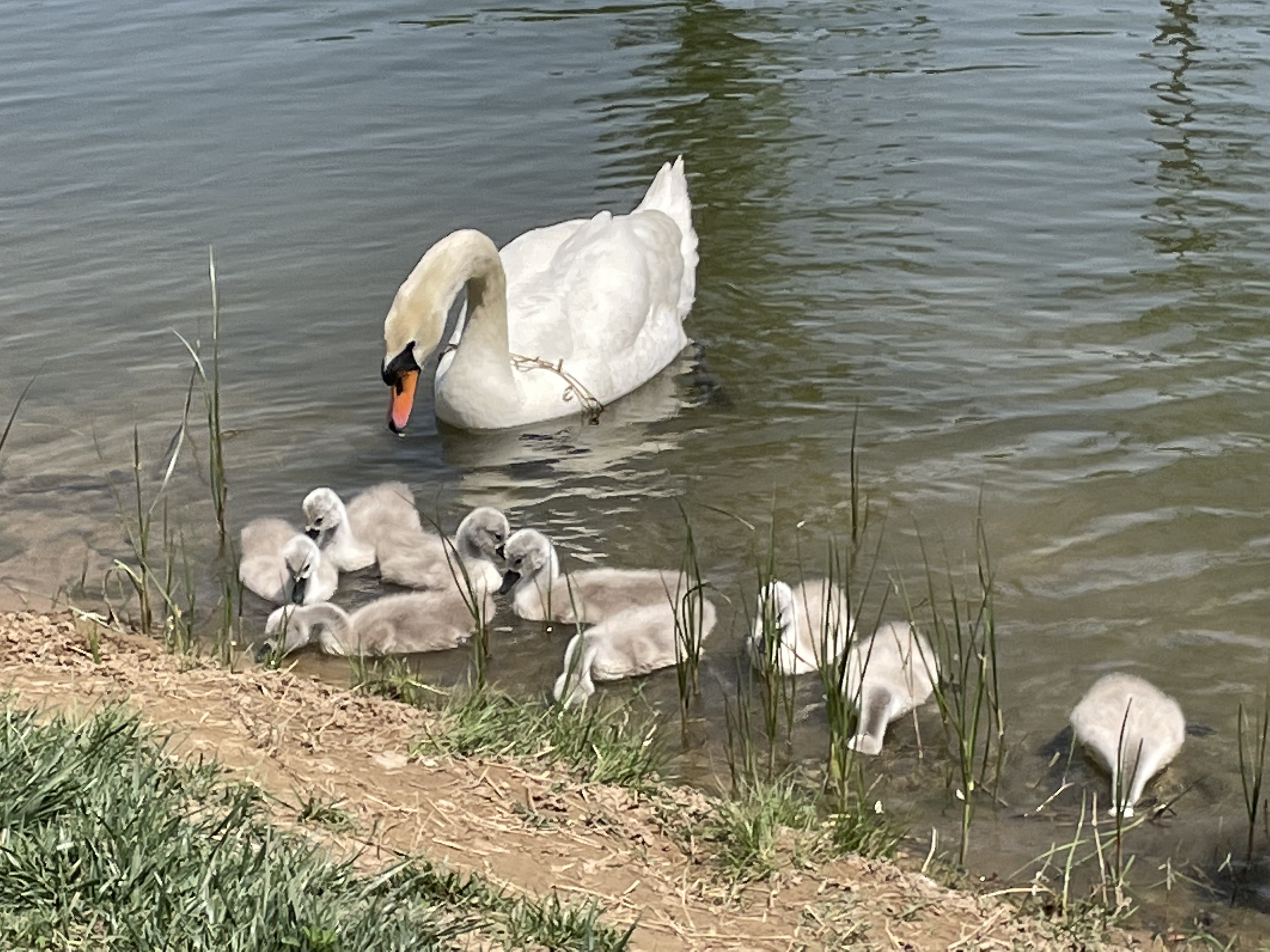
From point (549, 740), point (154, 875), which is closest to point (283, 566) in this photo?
point (549, 740)

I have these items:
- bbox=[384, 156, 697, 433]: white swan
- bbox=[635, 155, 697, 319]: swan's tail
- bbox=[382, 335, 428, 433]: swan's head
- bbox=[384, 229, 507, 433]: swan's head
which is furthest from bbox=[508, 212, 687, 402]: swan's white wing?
bbox=[382, 335, 428, 433]: swan's head

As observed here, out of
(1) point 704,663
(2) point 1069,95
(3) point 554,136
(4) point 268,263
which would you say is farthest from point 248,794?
(2) point 1069,95

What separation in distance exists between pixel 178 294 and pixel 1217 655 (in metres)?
6.68

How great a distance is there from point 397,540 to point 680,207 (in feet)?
12.6

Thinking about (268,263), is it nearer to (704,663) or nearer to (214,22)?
(704,663)

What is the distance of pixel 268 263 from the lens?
422 inches

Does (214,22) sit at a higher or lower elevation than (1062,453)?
higher

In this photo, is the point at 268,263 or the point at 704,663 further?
the point at 268,263

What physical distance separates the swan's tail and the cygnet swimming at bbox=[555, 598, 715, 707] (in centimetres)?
388

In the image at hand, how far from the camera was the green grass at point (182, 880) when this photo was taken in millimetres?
3498

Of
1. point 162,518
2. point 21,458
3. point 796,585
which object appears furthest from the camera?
point 21,458

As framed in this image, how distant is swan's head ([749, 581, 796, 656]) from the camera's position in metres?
5.08

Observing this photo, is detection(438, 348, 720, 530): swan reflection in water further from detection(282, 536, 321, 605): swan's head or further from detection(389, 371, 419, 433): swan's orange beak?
detection(282, 536, 321, 605): swan's head

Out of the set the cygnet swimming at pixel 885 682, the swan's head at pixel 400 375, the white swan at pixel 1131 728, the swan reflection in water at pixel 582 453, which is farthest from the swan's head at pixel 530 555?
the white swan at pixel 1131 728
